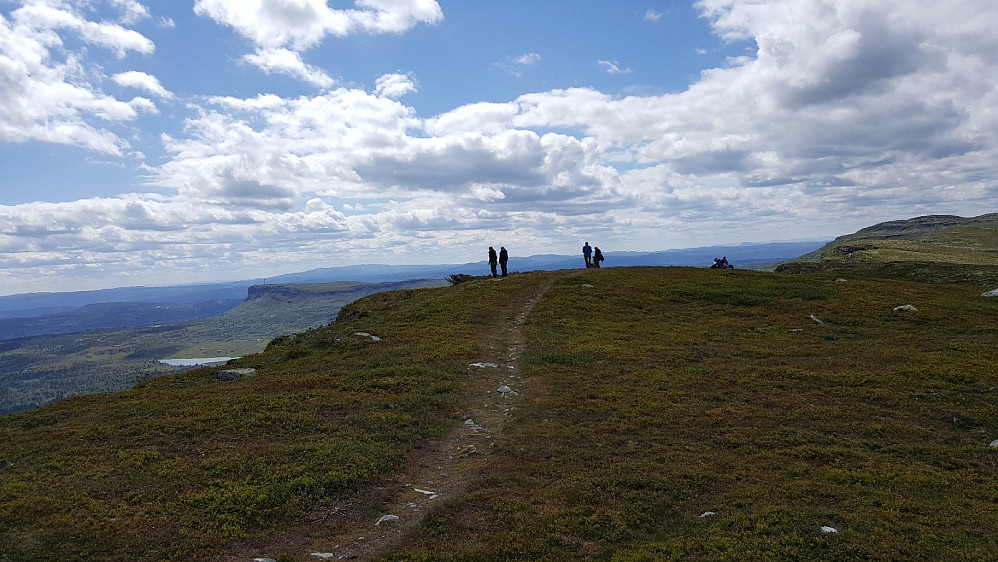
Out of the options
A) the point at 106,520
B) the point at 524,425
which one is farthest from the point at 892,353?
the point at 106,520

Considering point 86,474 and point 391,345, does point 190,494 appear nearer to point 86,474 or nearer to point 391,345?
point 86,474

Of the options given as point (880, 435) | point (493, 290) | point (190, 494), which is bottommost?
point (880, 435)

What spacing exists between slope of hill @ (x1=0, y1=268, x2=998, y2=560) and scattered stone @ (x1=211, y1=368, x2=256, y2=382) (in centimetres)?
21

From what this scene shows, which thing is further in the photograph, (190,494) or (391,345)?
(391,345)

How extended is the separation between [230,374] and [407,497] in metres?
21.0

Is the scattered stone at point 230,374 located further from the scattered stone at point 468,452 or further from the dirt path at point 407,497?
the scattered stone at point 468,452

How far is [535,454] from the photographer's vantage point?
18.9m

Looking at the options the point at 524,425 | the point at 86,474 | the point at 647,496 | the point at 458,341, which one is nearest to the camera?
the point at 647,496

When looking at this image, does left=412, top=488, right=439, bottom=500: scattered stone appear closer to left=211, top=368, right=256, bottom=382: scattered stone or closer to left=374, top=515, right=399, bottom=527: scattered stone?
left=374, top=515, right=399, bottom=527: scattered stone

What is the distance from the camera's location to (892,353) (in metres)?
31.4

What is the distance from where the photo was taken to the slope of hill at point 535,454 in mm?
12891

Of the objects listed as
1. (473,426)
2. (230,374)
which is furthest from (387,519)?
(230,374)

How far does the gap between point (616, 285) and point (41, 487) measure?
50.1 meters

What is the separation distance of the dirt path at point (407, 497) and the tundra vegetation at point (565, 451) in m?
0.19
